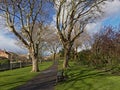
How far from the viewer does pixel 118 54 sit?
1108 inches

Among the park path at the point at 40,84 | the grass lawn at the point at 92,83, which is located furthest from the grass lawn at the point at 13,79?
the grass lawn at the point at 92,83

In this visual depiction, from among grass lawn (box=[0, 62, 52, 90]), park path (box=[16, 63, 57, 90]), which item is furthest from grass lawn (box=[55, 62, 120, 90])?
grass lawn (box=[0, 62, 52, 90])

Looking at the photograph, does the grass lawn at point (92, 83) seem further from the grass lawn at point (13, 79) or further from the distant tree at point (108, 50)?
the distant tree at point (108, 50)

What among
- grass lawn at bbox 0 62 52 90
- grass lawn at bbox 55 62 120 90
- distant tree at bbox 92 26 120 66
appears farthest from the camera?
distant tree at bbox 92 26 120 66

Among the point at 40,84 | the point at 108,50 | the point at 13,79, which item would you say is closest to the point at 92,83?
the point at 40,84

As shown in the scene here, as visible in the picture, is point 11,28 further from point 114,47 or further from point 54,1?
point 114,47

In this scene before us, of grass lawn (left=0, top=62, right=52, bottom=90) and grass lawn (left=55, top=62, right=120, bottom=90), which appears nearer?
grass lawn (left=55, top=62, right=120, bottom=90)

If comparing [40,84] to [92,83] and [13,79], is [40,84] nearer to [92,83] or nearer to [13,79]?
[92,83]

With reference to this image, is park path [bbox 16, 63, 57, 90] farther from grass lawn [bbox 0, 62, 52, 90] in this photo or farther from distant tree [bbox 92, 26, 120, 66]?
distant tree [bbox 92, 26, 120, 66]

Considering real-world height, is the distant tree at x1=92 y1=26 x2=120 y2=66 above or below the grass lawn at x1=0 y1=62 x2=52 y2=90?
above

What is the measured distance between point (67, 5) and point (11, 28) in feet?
31.1

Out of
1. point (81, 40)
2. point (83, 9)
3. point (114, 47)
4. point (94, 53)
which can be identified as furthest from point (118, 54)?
point (81, 40)

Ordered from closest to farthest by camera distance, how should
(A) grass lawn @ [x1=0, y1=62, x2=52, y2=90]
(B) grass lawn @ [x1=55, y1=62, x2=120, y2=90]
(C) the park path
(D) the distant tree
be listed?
(B) grass lawn @ [x1=55, y1=62, x2=120, y2=90] → (C) the park path → (A) grass lawn @ [x1=0, y1=62, x2=52, y2=90] → (D) the distant tree

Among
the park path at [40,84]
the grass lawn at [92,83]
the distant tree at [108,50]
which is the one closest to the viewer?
the grass lawn at [92,83]
